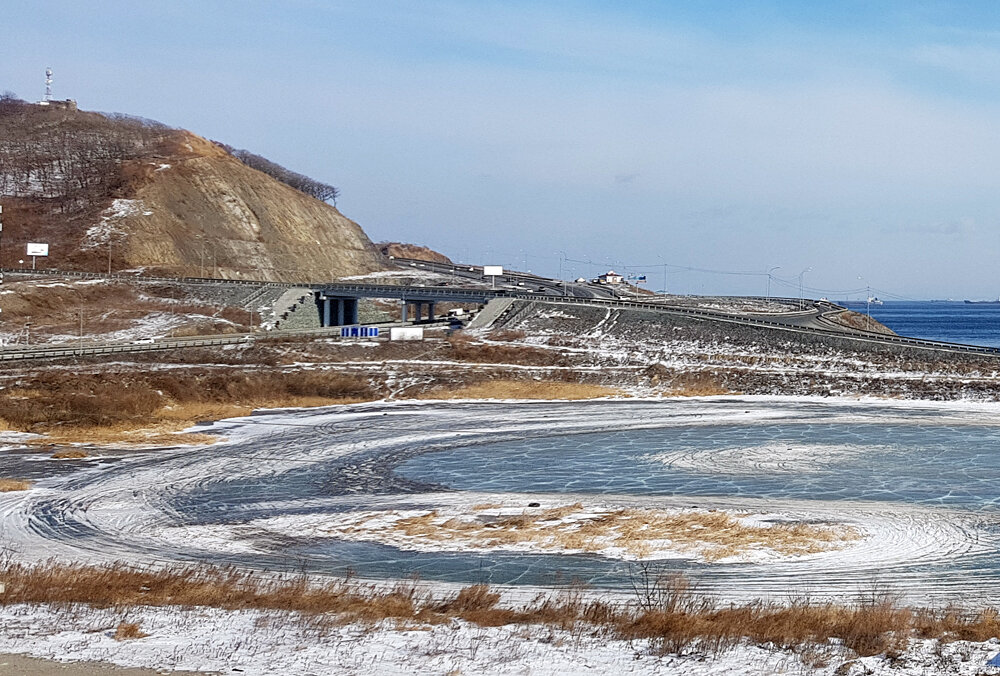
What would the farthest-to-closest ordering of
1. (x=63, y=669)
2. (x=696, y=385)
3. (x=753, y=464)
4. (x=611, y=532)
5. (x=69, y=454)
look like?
1. (x=696, y=385)
2. (x=69, y=454)
3. (x=753, y=464)
4. (x=611, y=532)
5. (x=63, y=669)

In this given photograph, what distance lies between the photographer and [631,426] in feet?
204

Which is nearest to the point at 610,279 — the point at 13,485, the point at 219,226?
the point at 219,226

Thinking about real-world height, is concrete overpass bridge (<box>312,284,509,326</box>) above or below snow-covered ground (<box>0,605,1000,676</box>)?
above

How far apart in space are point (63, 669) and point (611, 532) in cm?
2053

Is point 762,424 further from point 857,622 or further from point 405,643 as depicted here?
point 405,643

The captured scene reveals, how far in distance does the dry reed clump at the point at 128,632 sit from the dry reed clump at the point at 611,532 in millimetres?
14093

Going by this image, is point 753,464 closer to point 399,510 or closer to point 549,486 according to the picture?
point 549,486

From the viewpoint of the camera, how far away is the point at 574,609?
23062mm

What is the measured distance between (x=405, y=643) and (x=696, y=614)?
6768 millimetres

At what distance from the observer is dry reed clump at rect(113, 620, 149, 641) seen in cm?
1953

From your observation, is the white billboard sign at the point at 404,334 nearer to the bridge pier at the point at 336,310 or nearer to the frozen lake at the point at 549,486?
the frozen lake at the point at 549,486

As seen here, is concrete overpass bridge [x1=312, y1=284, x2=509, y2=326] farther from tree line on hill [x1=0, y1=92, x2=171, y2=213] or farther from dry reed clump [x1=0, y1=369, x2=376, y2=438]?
tree line on hill [x1=0, y1=92, x2=171, y2=213]

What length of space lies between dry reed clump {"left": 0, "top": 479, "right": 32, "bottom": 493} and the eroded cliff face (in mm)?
103129

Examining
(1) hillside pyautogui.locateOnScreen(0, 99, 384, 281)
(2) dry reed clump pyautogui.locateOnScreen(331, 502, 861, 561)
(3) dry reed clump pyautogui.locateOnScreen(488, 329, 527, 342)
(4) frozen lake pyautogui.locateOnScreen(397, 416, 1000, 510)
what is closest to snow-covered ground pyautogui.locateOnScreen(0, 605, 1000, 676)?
(2) dry reed clump pyautogui.locateOnScreen(331, 502, 861, 561)
